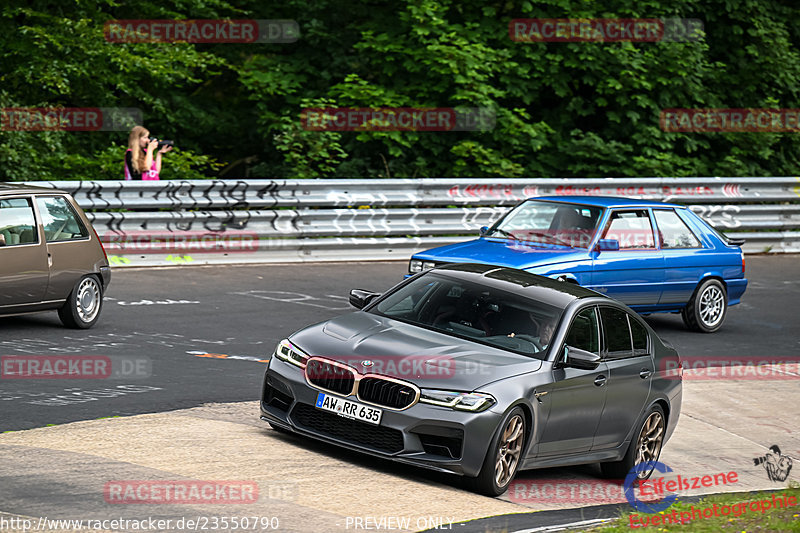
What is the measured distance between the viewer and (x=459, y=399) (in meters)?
8.21

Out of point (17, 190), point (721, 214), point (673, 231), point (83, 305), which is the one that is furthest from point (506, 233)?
point (721, 214)

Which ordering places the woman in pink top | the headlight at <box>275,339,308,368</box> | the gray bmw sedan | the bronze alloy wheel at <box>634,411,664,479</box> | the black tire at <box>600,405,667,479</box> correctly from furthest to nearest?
the woman in pink top < the bronze alloy wheel at <box>634,411,664,479</box> < the black tire at <box>600,405,667,479</box> < the headlight at <box>275,339,308,368</box> < the gray bmw sedan

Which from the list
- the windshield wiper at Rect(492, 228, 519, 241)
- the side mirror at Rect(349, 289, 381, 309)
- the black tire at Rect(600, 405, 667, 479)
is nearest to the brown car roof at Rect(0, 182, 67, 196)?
the side mirror at Rect(349, 289, 381, 309)

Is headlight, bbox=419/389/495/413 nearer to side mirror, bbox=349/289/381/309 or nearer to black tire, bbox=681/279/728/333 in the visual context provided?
side mirror, bbox=349/289/381/309

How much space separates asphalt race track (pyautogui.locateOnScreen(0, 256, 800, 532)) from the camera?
7.38 metres

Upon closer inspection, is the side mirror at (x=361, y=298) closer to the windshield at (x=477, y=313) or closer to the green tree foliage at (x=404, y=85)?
the windshield at (x=477, y=313)

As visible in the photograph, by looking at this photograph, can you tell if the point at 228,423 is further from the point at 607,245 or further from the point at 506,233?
the point at 607,245

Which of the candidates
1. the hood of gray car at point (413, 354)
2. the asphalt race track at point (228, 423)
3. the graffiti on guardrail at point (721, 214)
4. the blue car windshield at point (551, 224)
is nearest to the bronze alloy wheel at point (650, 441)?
the asphalt race track at point (228, 423)

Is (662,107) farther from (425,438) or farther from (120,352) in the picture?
(425,438)

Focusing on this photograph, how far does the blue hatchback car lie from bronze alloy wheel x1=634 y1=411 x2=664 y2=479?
13.7 feet

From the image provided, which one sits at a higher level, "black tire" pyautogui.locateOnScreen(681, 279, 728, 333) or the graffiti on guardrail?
the graffiti on guardrail

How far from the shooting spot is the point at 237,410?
10031 millimetres

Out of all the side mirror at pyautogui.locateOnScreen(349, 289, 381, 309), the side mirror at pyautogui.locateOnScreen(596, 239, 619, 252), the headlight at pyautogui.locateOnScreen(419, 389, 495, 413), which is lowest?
the headlight at pyautogui.locateOnScreen(419, 389, 495, 413)

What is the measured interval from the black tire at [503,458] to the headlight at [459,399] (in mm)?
183
